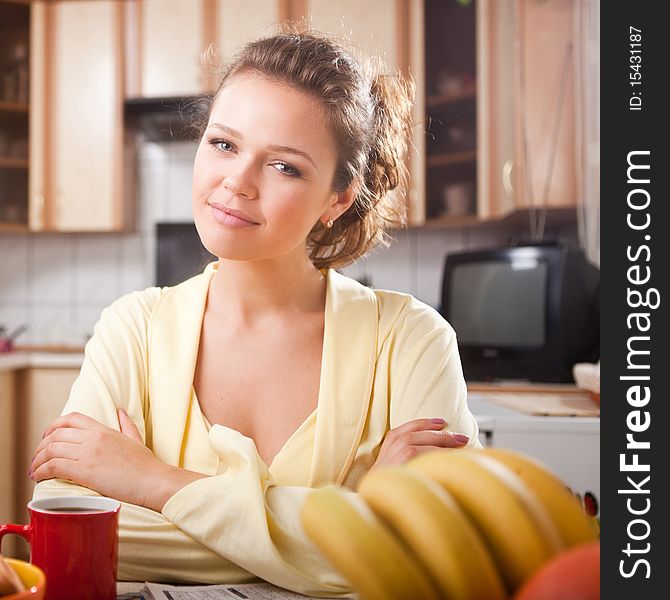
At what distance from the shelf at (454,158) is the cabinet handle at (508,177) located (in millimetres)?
152

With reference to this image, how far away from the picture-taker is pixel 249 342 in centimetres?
78

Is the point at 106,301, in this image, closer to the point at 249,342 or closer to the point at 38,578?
the point at 249,342

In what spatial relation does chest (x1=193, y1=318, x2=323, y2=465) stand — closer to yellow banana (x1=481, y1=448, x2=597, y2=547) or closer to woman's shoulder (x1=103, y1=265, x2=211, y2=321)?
woman's shoulder (x1=103, y1=265, x2=211, y2=321)

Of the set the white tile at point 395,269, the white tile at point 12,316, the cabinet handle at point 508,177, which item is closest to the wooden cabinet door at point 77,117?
the white tile at point 12,316

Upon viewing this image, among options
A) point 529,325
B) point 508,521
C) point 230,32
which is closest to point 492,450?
point 508,521

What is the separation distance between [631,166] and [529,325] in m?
1.50

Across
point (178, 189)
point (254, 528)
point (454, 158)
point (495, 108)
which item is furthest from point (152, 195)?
point (254, 528)

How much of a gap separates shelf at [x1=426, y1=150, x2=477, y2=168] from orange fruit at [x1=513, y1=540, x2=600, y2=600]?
2194 millimetres

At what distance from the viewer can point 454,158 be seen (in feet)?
7.80

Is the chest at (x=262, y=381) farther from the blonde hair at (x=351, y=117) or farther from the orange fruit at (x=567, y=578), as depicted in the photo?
the orange fruit at (x=567, y=578)

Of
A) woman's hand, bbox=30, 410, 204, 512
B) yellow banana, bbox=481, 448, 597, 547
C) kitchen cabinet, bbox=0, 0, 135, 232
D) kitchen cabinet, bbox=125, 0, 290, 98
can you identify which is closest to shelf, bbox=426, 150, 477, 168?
kitchen cabinet, bbox=125, 0, 290, 98

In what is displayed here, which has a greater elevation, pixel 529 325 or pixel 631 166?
pixel 631 166

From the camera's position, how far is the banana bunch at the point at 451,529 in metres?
0.25

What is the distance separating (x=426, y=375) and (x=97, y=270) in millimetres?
2450
